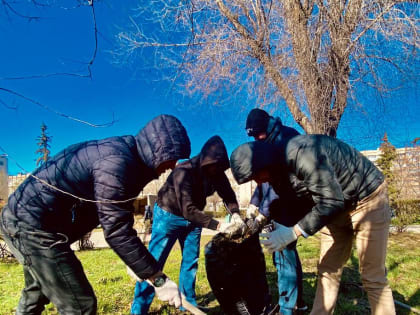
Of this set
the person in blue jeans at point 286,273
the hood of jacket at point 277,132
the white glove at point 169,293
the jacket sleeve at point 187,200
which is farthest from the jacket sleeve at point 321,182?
the hood of jacket at point 277,132

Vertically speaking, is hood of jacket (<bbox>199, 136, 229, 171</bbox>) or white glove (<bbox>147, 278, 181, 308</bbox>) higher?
hood of jacket (<bbox>199, 136, 229, 171</bbox>)

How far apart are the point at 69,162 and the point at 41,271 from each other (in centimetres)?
61

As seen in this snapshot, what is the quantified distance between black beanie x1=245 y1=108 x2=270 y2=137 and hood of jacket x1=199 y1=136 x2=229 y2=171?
59 cm

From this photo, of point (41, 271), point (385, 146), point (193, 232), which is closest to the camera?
point (41, 271)

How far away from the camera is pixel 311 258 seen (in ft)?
16.9

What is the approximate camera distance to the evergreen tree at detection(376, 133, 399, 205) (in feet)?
27.5

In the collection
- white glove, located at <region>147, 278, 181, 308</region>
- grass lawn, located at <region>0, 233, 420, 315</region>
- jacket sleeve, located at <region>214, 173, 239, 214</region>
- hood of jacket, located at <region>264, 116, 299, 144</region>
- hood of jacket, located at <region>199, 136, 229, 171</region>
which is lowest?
grass lawn, located at <region>0, 233, 420, 315</region>

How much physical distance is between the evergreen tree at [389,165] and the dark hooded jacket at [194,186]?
7417 mm

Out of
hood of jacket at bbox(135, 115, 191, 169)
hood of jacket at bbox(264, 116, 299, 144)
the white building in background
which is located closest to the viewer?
hood of jacket at bbox(135, 115, 191, 169)

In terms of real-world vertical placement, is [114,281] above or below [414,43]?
below

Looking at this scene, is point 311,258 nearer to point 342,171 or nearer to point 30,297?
point 342,171

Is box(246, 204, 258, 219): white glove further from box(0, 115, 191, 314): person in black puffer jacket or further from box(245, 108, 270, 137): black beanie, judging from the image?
box(0, 115, 191, 314): person in black puffer jacket

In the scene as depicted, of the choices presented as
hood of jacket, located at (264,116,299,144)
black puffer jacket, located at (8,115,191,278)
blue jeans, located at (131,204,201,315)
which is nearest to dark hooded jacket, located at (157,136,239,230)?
blue jeans, located at (131,204,201,315)

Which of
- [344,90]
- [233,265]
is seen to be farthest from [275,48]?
[233,265]
